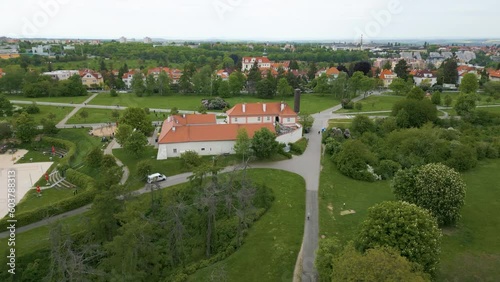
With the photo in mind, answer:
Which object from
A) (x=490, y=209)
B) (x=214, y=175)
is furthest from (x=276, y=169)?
(x=490, y=209)

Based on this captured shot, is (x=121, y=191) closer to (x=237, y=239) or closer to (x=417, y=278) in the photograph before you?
(x=237, y=239)

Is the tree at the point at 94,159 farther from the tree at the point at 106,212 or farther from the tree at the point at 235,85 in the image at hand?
the tree at the point at 235,85

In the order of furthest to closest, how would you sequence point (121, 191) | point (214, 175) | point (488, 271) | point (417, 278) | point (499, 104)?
point (499, 104), point (214, 175), point (121, 191), point (488, 271), point (417, 278)

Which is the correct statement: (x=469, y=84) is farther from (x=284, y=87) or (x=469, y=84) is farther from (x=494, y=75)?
(x=284, y=87)

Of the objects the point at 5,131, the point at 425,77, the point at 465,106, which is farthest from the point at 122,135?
the point at 425,77

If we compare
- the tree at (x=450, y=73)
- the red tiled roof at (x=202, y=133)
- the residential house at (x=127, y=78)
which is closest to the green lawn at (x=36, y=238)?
the red tiled roof at (x=202, y=133)

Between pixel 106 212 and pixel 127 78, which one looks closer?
pixel 106 212

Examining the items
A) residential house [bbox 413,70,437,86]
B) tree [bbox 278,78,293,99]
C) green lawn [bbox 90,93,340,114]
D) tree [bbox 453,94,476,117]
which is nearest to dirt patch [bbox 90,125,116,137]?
green lawn [bbox 90,93,340,114]
